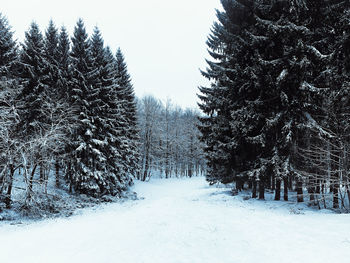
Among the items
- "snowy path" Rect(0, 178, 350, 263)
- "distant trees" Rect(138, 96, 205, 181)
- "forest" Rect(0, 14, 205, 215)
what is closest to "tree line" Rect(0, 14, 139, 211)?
"forest" Rect(0, 14, 205, 215)

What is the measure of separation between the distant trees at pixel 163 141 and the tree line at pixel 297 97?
793 inches

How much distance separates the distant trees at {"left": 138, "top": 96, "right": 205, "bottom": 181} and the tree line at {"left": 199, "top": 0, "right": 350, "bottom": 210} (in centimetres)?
2014

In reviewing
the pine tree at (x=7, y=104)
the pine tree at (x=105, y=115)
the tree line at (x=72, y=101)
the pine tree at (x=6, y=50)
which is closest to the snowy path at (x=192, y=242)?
the pine tree at (x=7, y=104)

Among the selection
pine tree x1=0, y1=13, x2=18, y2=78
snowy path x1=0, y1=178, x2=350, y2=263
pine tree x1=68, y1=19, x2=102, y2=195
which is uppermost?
pine tree x1=0, y1=13, x2=18, y2=78

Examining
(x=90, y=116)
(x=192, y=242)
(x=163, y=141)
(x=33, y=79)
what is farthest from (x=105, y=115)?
(x=163, y=141)

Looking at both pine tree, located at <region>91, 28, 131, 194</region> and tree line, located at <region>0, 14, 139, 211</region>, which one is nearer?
tree line, located at <region>0, 14, 139, 211</region>

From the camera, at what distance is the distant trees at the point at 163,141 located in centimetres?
3338

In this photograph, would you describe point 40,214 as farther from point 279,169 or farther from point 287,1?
point 287,1

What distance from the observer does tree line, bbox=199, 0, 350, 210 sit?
9000 mm

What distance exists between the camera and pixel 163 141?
38.6 meters

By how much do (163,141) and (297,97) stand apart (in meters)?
29.9

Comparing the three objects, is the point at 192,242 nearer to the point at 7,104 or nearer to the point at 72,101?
the point at 72,101

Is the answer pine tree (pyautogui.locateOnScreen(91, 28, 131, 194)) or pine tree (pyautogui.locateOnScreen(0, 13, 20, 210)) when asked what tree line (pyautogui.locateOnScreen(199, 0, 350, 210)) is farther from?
pine tree (pyautogui.locateOnScreen(0, 13, 20, 210))

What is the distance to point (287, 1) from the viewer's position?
1025 centimetres
